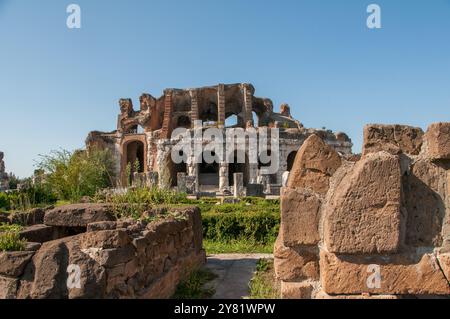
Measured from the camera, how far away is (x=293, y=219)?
2629mm

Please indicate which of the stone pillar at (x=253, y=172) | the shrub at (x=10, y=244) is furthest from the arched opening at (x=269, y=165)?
the shrub at (x=10, y=244)

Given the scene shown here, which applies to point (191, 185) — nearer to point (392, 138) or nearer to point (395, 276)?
point (392, 138)

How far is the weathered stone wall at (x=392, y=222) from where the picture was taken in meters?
2.29

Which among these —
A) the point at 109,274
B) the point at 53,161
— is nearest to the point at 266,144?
the point at 53,161

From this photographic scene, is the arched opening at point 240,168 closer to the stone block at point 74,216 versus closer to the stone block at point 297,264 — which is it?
the stone block at point 74,216

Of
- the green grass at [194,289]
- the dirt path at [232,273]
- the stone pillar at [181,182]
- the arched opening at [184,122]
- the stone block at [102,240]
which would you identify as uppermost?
the arched opening at [184,122]

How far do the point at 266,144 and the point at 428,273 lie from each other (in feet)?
77.6

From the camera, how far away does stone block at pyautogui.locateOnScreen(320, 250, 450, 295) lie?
231cm

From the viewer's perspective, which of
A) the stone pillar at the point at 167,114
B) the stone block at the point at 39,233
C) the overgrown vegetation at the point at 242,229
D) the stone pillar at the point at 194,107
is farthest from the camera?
the stone pillar at the point at 194,107

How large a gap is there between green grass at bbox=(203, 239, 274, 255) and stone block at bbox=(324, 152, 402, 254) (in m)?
5.58

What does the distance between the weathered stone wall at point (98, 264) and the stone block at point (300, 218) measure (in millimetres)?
1560

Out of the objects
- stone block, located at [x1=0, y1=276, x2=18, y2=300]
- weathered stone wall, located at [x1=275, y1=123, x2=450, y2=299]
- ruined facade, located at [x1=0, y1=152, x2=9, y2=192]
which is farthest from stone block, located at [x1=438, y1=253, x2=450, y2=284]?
ruined facade, located at [x1=0, y1=152, x2=9, y2=192]
